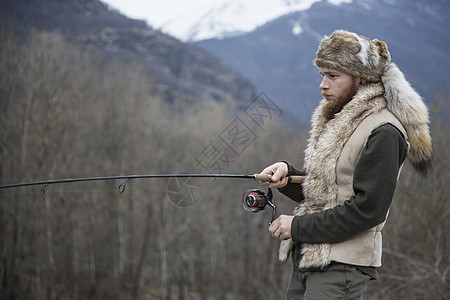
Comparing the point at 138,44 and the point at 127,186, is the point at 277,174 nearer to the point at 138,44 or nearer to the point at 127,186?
the point at 127,186

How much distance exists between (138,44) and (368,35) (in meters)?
30.6

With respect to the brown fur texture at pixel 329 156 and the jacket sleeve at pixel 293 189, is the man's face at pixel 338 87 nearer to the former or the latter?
the brown fur texture at pixel 329 156

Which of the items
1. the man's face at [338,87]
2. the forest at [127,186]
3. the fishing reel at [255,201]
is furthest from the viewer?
the forest at [127,186]

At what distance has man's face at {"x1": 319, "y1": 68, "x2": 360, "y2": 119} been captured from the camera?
2.12 m

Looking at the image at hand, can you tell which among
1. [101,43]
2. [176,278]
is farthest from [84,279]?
[101,43]

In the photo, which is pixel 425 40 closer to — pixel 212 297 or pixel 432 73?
pixel 432 73

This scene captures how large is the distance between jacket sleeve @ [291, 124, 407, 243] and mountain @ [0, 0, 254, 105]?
55.1 ft

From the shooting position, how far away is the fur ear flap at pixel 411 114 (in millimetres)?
1988

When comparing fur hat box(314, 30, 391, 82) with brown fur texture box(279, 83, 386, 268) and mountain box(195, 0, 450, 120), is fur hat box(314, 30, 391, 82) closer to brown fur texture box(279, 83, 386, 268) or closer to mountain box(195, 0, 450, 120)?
brown fur texture box(279, 83, 386, 268)

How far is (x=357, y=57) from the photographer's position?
6.79 ft
